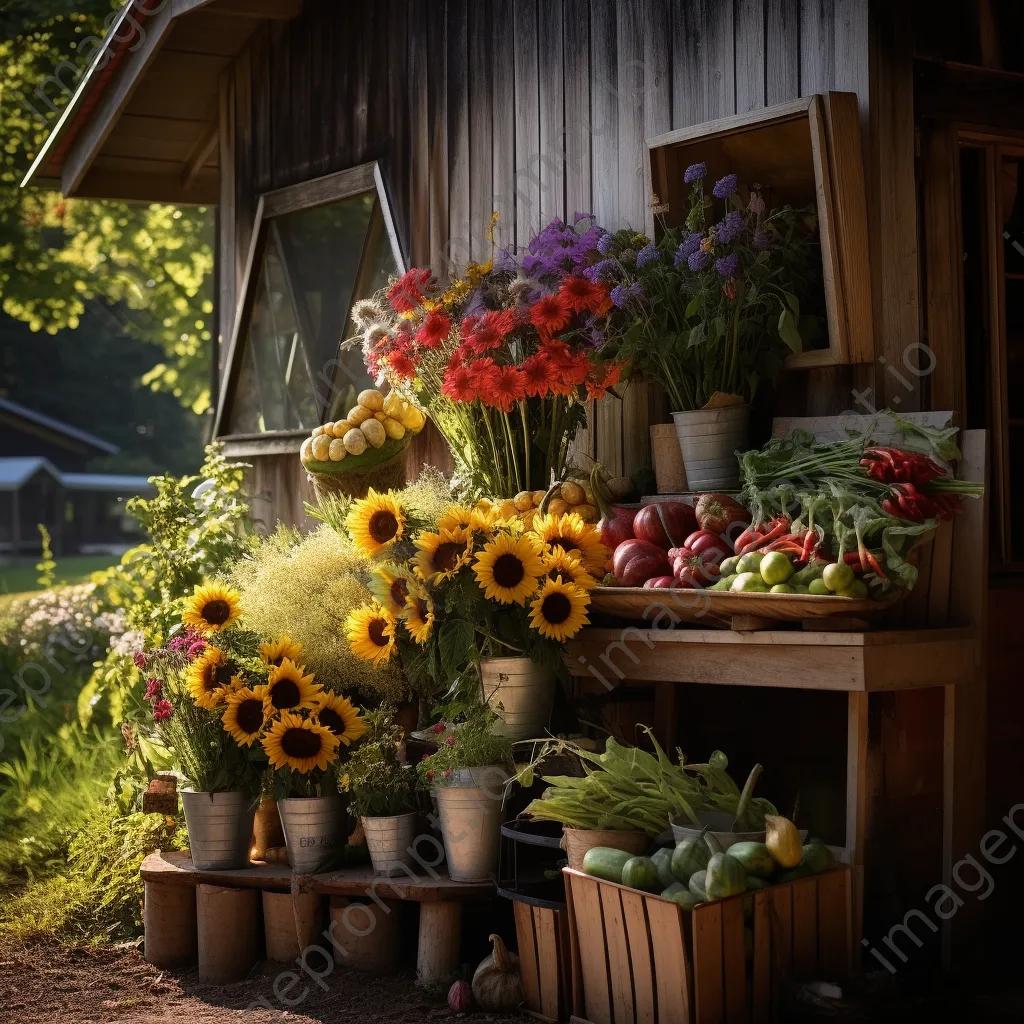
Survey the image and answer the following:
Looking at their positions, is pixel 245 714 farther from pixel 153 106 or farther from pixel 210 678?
pixel 153 106

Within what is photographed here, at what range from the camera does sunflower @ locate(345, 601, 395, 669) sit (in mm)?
4570

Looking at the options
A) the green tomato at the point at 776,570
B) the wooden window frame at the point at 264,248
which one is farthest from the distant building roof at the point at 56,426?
the green tomato at the point at 776,570

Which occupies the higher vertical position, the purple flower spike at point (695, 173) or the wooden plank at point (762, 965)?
the purple flower spike at point (695, 173)

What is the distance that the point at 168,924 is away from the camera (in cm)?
498

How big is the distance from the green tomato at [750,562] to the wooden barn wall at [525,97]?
0.83 m

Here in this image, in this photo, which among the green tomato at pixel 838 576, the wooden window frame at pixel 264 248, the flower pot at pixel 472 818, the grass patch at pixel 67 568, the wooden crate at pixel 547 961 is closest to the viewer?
the green tomato at pixel 838 576

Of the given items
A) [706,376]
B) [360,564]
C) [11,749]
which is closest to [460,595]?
[360,564]

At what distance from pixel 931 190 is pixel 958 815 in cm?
213

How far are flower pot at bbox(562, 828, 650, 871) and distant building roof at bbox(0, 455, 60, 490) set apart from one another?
28036 mm

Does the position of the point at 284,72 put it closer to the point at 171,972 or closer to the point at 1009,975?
the point at 171,972

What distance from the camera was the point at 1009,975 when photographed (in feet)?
14.1

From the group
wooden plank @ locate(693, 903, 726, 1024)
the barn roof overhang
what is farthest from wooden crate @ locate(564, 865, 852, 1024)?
the barn roof overhang

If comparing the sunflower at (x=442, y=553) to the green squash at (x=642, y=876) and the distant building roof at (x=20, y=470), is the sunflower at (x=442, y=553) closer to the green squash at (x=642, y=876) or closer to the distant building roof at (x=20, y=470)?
the green squash at (x=642, y=876)

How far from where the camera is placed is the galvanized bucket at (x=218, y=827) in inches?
191
